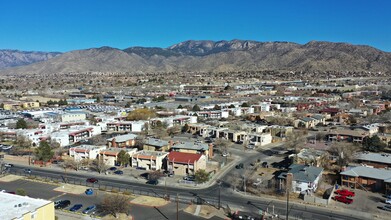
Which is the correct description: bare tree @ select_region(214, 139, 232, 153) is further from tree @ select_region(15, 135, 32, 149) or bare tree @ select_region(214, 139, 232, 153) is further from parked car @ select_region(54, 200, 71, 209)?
tree @ select_region(15, 135, 32, 149)

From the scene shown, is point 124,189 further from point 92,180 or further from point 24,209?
point 24,209

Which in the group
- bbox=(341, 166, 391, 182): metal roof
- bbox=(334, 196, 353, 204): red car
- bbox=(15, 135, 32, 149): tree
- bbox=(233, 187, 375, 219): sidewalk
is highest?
bbox=(15, 135, 32, 149): tree

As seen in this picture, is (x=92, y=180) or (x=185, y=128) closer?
(x=92, y=180)

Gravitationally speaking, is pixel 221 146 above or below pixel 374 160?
above

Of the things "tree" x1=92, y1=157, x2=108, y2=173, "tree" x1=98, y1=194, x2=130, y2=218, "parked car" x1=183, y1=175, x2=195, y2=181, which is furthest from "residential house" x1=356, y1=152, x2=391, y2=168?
Answer: "tree" x1=92, y1=157, x2=108, y2=173

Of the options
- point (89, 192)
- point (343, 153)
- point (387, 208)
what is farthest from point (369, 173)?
point (89, 192)

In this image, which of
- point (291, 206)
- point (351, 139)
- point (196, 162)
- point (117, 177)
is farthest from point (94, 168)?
point (351, 139)
